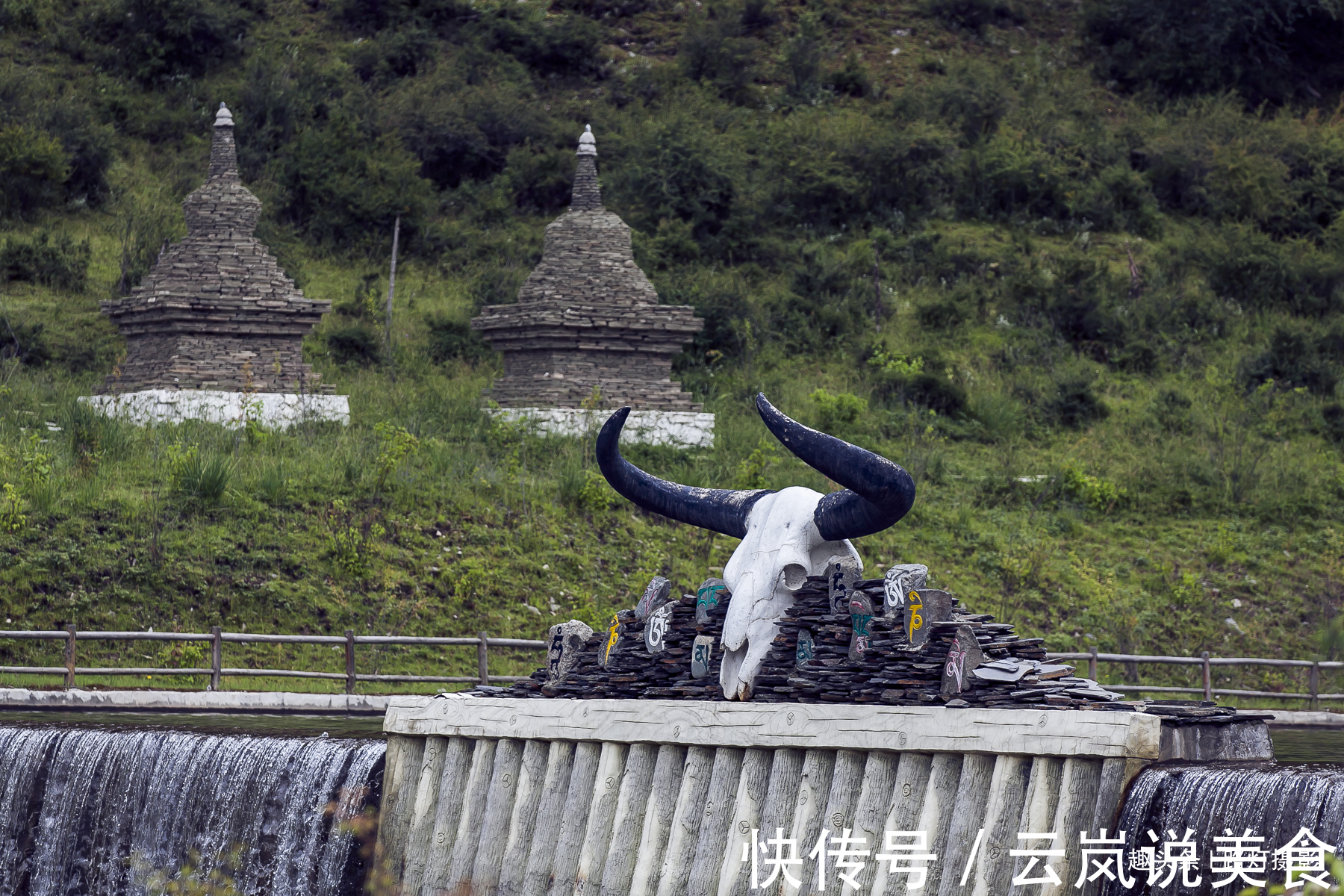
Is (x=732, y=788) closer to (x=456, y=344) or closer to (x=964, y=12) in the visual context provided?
(x=456, y=344)

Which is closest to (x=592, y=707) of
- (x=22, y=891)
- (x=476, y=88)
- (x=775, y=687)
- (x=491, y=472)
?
(x=775, y=687)

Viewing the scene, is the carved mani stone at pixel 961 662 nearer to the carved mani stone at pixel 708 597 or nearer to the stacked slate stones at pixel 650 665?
the stacked slate stones at pixel 650 665

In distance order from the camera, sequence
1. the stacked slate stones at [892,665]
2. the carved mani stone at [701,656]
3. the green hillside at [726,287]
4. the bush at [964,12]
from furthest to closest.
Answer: the bush at [964,12] < the green hillside at [726,287] < the carved mani stone at [701,656] < the stacked slate stones at [892,665]

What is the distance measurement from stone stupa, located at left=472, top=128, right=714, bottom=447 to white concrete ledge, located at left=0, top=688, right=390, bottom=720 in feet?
39.0

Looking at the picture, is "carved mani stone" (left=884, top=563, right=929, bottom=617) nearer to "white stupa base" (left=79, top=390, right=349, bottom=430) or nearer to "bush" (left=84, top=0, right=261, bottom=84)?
"white stupa base" (left=79, top=390, right=349, bottom=430)

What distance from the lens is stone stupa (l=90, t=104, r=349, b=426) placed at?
32812mm

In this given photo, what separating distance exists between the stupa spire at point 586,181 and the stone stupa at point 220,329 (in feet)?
16.3

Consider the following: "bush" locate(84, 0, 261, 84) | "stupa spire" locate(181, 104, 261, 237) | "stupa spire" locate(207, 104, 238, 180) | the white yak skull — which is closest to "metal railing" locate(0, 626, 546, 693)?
the white yak skull

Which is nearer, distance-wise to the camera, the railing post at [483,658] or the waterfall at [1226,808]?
the waterfall at [1226,808]

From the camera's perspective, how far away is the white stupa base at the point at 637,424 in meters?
33.4

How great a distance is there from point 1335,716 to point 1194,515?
9.77 metres

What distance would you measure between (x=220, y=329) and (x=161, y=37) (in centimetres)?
2302

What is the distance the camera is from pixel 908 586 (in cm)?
1328

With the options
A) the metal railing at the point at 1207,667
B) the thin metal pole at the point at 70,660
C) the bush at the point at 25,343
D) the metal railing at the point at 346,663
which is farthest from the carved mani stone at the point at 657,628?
the bush at the point at 25,343
